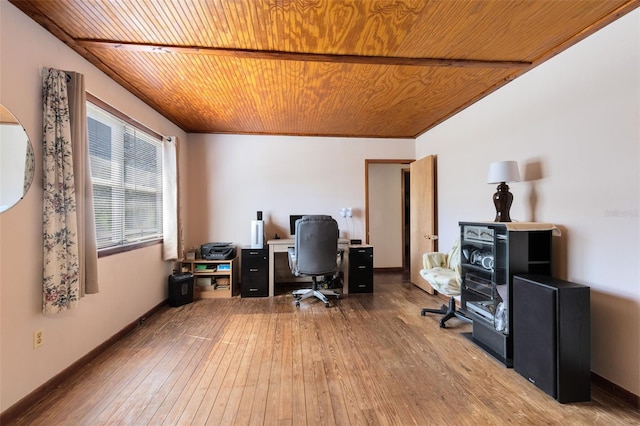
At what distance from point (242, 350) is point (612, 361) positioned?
8.93ft

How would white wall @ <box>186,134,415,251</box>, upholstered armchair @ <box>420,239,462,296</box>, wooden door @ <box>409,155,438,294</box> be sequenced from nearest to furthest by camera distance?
upholstered armchair @ <box>420,239,462,296</box>
wooden door @ <box>409,155,438,294</box>
white wall @ <box>186,134,415,251</box>

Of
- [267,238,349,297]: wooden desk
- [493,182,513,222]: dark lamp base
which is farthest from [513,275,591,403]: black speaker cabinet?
[267,238,349,297]: wooden desk

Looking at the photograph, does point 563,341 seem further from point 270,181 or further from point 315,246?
point 270,181

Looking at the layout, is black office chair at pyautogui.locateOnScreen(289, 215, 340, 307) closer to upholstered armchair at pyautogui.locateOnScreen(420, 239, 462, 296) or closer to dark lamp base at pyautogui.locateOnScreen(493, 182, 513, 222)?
upholstered armchair at pyautogui.locateOnScreen(420, 239, 462, 296)

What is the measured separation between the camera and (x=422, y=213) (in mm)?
4270

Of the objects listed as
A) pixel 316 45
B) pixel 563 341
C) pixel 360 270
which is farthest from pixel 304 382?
pixel 316 45

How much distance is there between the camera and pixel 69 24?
187cm

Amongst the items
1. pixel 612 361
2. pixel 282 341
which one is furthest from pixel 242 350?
pixel 612 361

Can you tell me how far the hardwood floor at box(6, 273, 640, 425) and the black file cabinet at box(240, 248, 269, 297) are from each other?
91 cm

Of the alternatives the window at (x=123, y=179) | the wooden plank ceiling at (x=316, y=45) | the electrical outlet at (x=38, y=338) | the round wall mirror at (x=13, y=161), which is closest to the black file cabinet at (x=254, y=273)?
the window at (x=123, y=179)

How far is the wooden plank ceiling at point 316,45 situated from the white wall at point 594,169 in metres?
0.19

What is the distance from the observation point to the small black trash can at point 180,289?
3520 millimetres

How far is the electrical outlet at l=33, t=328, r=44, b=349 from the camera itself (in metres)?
1.73

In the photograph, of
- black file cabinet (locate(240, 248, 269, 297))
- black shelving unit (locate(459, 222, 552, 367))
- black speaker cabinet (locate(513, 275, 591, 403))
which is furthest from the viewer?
black file cabinet (locate(240, 248, 269, 297))
